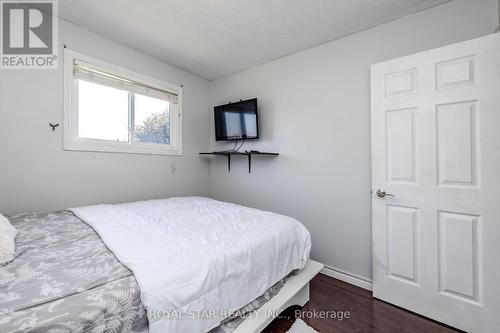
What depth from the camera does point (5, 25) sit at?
1.86 meters

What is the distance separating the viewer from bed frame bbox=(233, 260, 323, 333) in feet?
3.85

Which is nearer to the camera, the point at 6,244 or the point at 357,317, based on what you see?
the point at 6,244

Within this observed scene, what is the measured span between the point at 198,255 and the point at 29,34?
2604 millimetres

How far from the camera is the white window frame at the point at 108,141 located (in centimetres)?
213

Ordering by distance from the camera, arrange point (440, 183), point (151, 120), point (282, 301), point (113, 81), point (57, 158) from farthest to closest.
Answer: point (151, 120), point (113, 81), point (57, 158), point (440, 183), point (282, 301)

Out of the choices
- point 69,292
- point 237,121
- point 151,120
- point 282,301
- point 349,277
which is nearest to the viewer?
point 69,292

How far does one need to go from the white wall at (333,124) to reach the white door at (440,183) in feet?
0.77

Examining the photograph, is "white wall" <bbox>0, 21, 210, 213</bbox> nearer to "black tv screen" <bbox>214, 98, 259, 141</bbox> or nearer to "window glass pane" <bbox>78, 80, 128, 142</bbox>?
"window glass pane" <bbox>78, 80, 128, 142</bbox>

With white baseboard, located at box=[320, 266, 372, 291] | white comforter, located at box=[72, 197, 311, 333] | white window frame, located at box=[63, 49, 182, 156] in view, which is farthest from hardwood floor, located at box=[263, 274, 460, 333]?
white window frame, located at box=[63, 49, 182, 156]

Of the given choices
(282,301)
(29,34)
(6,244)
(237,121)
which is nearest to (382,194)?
(282,301)

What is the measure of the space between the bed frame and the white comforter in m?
0.11

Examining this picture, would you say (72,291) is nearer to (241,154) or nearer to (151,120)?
(241,154)

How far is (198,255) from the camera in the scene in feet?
3.46

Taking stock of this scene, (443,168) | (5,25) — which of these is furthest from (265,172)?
(5,25)
